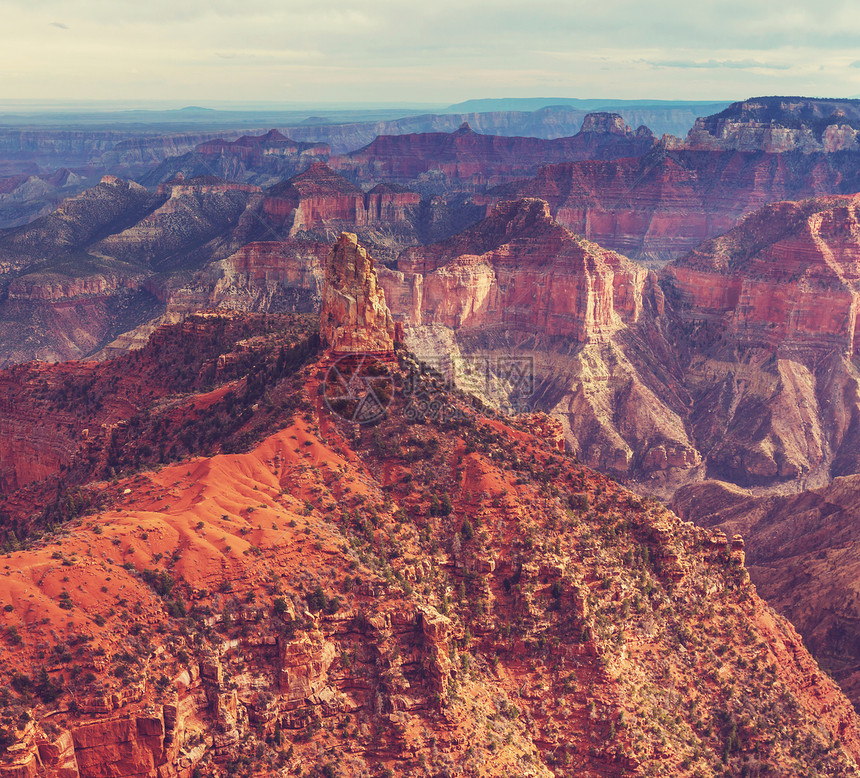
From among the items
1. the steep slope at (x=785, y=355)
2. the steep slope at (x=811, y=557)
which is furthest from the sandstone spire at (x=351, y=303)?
the steep slope at (x=785, y=355)

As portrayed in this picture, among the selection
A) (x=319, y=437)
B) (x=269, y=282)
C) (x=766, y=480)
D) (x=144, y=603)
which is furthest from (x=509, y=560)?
(x=269, y=282)

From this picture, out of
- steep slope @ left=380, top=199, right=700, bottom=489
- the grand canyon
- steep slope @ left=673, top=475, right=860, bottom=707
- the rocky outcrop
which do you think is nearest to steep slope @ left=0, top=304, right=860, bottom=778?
the grand canyon

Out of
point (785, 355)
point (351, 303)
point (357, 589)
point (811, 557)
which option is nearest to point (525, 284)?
point (785, 355)

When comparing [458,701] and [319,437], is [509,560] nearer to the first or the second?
[458,701]

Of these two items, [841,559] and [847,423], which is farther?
[847,423]

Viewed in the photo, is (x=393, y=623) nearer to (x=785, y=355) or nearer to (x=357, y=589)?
(x=357, y=589)
